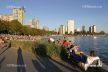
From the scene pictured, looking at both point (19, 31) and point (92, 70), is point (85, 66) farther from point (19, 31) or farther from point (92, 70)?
point (19, 31)

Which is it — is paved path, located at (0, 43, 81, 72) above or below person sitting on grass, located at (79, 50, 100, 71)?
below

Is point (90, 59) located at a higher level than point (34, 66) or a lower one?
higher

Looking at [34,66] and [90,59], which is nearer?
[90,59]

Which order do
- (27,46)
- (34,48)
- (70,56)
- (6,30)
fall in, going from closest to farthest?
(70,56) → (34,48) → (27,46) → (6,30)

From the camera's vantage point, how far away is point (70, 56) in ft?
62.6

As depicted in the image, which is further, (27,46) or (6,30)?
(6,30)

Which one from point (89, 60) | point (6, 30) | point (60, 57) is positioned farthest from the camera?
point (6, 30)

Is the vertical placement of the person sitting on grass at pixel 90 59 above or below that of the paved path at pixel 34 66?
above

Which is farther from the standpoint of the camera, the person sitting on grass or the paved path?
the paved path

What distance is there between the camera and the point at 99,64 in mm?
13227

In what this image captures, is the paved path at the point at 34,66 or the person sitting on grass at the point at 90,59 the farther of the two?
the paved path at the point at 34,66

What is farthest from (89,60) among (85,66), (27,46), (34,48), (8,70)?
(27,46)

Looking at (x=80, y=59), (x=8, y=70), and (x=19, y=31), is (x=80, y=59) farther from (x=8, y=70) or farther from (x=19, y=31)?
(x=19, y=31)

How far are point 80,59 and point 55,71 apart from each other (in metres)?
2.14
